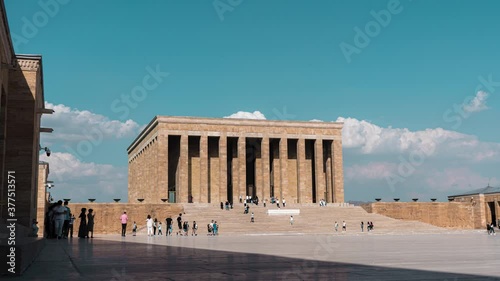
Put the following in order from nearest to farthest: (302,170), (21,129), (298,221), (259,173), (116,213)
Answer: (21,129) < (298,221) < (116,213) < (259,173) < (302,170)

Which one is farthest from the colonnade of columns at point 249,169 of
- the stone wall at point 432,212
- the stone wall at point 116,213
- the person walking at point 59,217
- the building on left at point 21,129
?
the person walking at point 59,217

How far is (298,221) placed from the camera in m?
40.5

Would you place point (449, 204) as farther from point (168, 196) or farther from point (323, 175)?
point (168, 196)

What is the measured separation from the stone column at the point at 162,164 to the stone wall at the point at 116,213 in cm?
918

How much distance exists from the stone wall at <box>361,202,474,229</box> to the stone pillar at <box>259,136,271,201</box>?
1078 cm

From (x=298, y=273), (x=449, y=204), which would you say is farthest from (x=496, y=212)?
(x=298, y=273)

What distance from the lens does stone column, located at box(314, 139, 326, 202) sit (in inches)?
2248

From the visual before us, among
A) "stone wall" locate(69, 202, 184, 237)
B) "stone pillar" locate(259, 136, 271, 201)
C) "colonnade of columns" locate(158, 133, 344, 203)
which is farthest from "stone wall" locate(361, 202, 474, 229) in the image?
"stone wall" locate(69, 202, 184, 237)

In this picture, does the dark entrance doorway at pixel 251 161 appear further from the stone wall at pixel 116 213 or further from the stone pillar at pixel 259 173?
the stone wall at pixel 116 213

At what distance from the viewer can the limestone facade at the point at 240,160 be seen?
5372 cm

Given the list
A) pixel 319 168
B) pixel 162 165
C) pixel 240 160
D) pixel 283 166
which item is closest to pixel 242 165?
pixel 240 160

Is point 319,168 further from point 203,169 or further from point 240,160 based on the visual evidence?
point 203,169

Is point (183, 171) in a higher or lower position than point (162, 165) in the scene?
lower

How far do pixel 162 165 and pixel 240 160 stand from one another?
7891 mm
